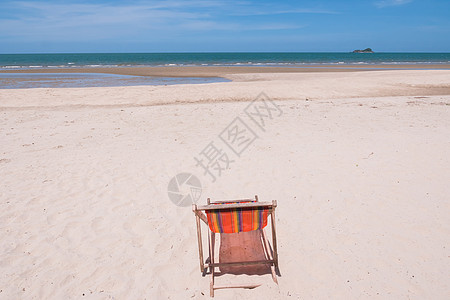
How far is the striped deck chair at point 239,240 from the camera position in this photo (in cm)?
295

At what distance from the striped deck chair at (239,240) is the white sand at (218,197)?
0.53 ft

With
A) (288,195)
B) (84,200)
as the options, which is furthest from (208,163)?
(84,200)

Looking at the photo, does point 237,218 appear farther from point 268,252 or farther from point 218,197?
point 218,197

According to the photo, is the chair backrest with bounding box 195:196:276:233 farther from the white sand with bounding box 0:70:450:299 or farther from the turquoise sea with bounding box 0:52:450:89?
the turquoise sea with bounding box 0:52:450:89

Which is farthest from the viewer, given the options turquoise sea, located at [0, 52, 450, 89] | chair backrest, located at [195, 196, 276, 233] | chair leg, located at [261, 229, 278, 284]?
turquoise sea, located at [0, 52, 450, 89]

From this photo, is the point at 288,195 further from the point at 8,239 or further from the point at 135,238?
the point at 8,239

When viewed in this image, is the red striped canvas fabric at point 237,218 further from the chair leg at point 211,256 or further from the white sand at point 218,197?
the white sand at point 218,197

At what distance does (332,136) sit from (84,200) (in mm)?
5947

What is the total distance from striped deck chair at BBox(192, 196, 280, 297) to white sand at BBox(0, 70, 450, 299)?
0.16m

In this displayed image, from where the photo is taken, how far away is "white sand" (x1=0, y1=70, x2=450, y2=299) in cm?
313

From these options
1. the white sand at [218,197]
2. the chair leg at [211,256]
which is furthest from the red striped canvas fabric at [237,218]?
the white sand at [218,197]

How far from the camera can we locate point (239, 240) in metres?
3.84

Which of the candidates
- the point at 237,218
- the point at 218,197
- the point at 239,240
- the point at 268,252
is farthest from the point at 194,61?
the point at 237,218

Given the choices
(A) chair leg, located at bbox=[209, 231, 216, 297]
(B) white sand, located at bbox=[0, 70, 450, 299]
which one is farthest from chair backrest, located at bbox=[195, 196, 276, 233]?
(B) white sand, located at bbox=[0, 70, 450, 299]
